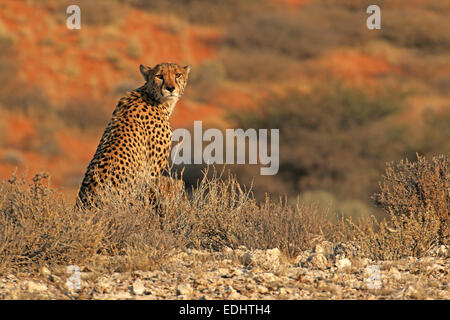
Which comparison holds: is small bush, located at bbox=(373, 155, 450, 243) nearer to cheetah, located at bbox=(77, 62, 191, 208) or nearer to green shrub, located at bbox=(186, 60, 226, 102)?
cheetah, located at bbox=(77, 62, 191, 208)

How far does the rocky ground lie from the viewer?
4.21 metres

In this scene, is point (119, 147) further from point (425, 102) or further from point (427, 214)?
point (425, 102)

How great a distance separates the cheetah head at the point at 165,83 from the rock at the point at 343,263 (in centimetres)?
197

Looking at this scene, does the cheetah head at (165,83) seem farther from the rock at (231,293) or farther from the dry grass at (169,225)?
the rock at (231,293)

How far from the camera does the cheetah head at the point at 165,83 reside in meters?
5.94

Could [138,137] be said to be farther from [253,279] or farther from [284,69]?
[284,69]

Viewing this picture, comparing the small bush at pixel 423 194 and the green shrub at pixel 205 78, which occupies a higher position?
the green shrub at pixel 205 78

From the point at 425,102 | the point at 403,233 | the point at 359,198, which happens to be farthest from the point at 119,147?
the point at 425,102

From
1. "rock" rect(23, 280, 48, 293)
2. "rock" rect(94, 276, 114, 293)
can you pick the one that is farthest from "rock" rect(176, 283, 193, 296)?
"rock" rect(23, 280, 48, 293)

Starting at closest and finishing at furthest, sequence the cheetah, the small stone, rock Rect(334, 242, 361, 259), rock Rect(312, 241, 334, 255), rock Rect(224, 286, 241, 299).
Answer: rock Rect(224, 286, 241, 299), the small stone, rock Rect(334, 242, 361, 259), rock Rect(312, 241, 334, 255), the cheetah

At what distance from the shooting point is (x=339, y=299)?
4.17 meters


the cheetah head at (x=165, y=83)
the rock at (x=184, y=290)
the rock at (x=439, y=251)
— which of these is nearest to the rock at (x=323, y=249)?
the rock at (x=439, y=251)

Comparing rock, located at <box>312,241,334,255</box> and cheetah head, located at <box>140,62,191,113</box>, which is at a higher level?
cheetah head, located at <box>140,62,191,113</box>

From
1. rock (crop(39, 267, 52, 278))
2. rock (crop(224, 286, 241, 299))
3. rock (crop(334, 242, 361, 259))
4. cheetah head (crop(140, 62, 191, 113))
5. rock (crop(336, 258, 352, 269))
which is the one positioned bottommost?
rock (crop(224, 286, 241, 299))
